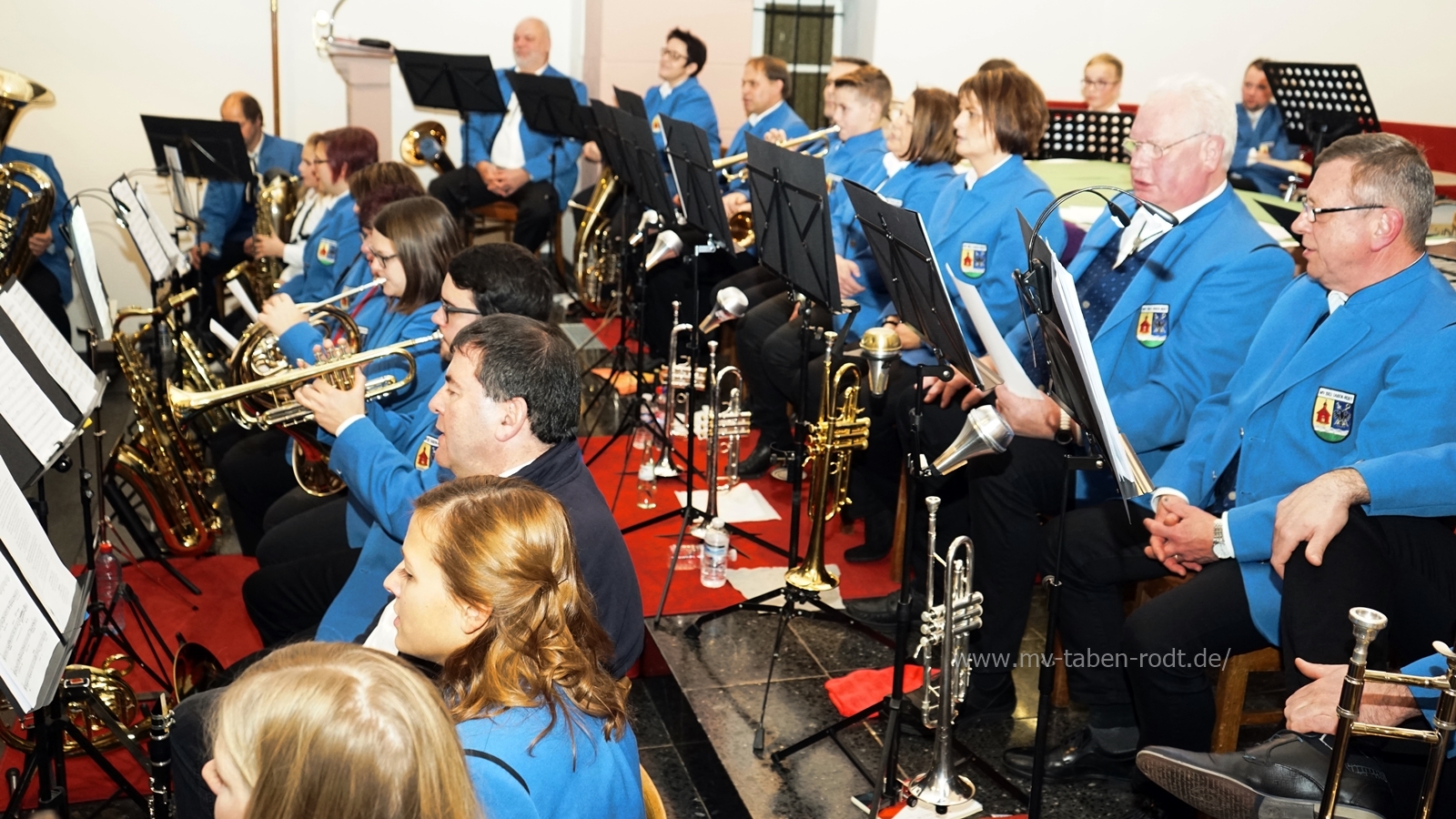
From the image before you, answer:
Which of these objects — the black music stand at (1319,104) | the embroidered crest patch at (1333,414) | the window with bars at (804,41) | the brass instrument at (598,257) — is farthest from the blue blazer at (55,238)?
the black music stand at (1319,104)

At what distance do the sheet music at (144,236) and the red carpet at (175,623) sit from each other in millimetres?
1177

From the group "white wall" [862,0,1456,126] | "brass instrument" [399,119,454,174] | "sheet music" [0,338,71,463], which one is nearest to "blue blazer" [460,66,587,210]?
"brass instrument" [399,119,454,174]

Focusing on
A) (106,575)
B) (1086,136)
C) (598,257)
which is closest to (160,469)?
(106,575)

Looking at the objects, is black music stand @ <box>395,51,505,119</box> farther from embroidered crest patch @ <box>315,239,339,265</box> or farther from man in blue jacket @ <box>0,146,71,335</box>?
embroidered crest patch @ <box>315,239,339,265</box>

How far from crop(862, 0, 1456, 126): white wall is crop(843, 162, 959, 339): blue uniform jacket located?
482 cm

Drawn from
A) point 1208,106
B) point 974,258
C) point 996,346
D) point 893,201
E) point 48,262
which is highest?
point 1208,106

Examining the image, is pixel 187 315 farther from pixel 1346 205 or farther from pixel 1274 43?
pixel 1274 43

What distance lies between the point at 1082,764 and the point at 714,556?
141 centimetres

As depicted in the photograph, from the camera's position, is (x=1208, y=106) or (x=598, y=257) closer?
(x=1208, y=106)

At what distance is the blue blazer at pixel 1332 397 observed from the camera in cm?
265

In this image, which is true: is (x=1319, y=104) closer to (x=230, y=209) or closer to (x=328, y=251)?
(x=328, y=251)

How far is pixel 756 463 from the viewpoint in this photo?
17.4 feet

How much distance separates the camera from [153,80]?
829cm

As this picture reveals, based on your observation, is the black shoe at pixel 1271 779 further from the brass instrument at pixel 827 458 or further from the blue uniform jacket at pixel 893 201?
the blue uniform jacket at pixel 893 201
